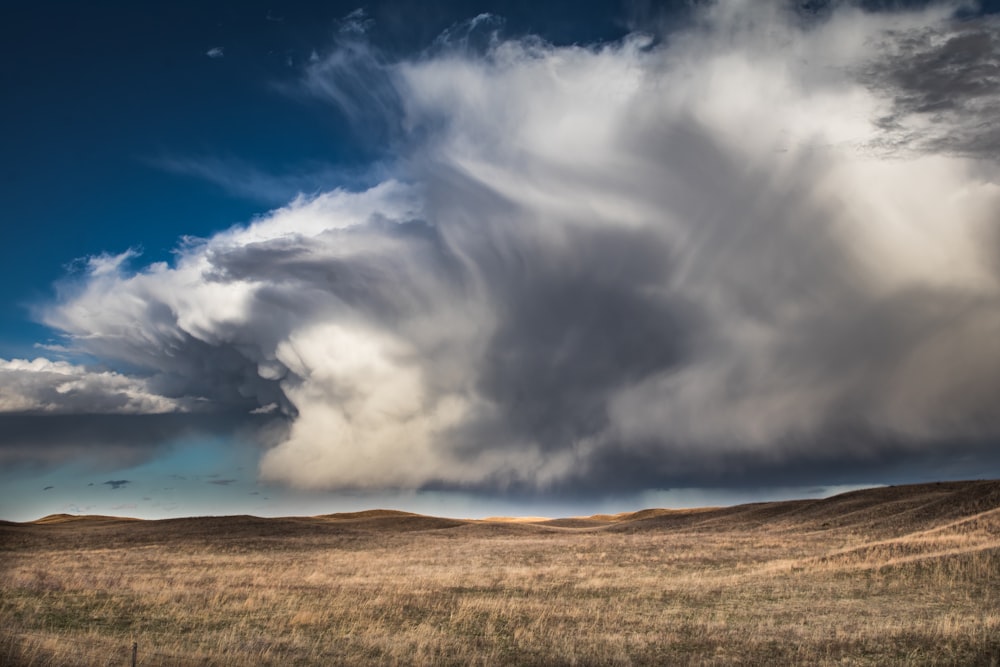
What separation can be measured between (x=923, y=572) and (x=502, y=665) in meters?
20.4

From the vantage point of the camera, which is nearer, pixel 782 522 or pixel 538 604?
pixel 538 604

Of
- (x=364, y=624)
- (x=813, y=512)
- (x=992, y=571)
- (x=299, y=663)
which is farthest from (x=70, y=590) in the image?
(x=813, y=512)

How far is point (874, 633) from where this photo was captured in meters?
16.2

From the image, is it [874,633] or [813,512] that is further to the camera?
[813,512]

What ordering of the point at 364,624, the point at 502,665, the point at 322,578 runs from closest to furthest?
the point at 502,665, the point at 364,624, the point at 322,578

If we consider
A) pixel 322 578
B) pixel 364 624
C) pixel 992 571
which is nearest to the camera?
pixel 364 624

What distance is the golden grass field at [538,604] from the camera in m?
14.7

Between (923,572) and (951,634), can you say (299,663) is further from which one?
(923,572)

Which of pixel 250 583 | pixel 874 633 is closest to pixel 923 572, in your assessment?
pixel 874 633

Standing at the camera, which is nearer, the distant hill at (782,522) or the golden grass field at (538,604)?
the golden grass field at (538,604)

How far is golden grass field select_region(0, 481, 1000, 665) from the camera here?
14.7 m

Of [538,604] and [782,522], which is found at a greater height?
[538,604]

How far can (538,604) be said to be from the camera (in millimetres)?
23234

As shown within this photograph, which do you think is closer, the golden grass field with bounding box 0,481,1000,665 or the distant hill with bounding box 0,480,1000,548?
the golden grass field with bounding box 0,481,1000,665
